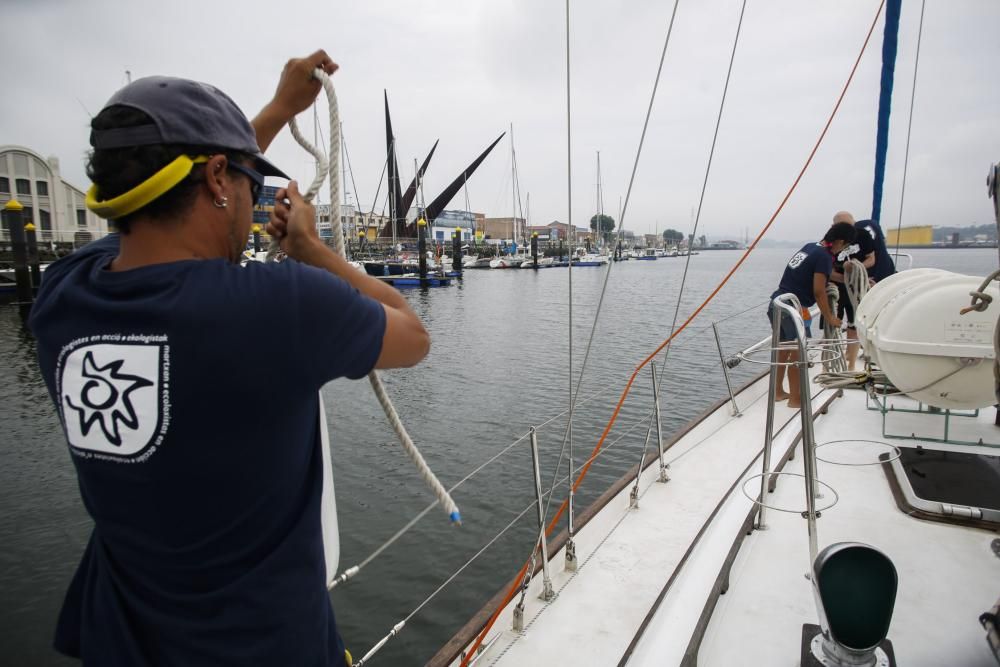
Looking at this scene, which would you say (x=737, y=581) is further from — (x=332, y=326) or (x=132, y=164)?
(x=132, y=164)

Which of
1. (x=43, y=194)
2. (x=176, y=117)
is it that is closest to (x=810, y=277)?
(x=176, y=117)

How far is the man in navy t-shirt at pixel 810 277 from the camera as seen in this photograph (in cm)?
506

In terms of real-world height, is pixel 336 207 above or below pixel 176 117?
below

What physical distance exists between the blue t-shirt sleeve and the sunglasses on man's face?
25 cm

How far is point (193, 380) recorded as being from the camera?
86 centimetres

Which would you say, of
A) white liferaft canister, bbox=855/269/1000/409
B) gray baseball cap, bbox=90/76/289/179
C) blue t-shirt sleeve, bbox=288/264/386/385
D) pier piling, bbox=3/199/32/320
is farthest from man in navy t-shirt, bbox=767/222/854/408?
pier piling, bbox=3/199/32/320

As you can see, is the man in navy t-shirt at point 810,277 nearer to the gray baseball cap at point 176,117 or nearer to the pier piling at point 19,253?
the gray baseball cap at point 176,117

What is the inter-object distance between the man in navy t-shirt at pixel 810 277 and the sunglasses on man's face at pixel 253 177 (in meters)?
4.80

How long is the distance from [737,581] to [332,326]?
81.2 inches

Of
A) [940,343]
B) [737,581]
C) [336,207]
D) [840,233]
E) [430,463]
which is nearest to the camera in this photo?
[336,207]

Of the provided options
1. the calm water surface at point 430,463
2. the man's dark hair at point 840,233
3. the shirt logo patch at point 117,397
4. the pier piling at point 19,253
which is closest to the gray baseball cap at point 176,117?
the shirt logo patch at point 117,397

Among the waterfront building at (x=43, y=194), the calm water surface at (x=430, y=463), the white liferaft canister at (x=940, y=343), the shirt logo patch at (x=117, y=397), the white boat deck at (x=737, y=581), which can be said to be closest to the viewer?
the shirt logo patch at (x=117, y=397)

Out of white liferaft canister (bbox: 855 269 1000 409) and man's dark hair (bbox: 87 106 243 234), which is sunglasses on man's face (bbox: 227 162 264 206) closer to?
man's dark hair (bbox: 87 106 243 234)

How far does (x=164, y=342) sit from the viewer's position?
850 mm
